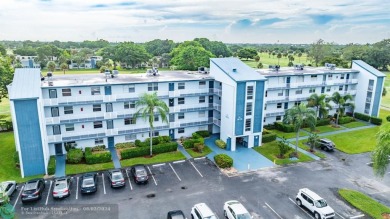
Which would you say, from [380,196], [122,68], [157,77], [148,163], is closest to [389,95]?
[380,196]

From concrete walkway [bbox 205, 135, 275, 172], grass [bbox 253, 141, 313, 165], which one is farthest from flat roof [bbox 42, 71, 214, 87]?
grass [bbox 253, 141, 313, 165]

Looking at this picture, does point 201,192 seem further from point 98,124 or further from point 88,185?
point 98,124

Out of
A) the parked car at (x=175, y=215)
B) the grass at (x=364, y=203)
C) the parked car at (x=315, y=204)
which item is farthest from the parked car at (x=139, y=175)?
the grass at (x=364, y=203)

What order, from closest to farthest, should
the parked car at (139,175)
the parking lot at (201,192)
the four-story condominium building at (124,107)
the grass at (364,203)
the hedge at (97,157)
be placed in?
the grass at (364,203) < the parking lot at (201,192) < the parked car at (139,175) < the four-story condominium building at (124,107) < the hedge at (97,157)

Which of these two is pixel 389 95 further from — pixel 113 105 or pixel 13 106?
pixel 13 106

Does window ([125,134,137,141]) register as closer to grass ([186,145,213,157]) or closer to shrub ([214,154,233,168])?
grass ([186,145,213,157])

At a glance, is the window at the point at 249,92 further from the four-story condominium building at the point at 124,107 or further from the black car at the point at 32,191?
the black car at the point at 32,191

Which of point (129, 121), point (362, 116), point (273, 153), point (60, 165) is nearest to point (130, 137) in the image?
point (129, 121)
